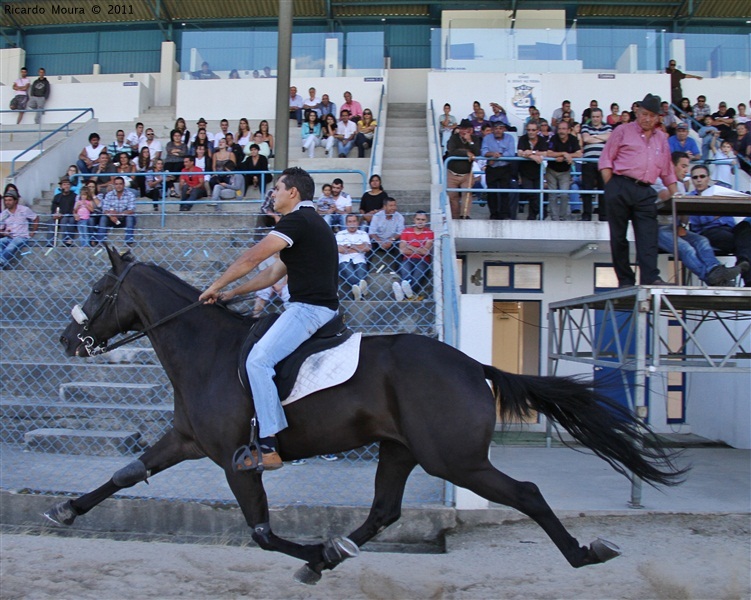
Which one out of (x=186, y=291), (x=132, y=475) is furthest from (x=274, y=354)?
(x=132, y=475)

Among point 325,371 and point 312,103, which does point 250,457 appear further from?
point 312,103

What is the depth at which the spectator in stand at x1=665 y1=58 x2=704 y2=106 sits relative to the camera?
17.2 m

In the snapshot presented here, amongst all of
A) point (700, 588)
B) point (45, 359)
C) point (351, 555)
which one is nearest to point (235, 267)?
point (351, 555)

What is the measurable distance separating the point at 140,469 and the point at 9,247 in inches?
286

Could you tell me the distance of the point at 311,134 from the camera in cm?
1559

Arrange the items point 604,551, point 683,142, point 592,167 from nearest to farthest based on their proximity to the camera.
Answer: point 604,551 → point 592,167 → point 683,142

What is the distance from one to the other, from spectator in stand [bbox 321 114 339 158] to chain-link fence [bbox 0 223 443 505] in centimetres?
555

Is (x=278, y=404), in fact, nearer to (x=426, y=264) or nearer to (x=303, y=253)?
(x=303, y=253)

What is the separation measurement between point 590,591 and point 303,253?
2.96 meters

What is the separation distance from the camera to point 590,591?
190 inches

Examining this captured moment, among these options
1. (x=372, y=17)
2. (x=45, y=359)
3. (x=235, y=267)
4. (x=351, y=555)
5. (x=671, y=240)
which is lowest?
(x=351, y=555)

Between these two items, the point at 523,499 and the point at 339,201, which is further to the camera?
the point at 339,201

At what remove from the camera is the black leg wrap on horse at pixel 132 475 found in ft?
15.9

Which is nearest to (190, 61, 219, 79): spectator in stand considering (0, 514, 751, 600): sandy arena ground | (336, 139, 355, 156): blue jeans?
(336, 139, 355, 156): blue jeans
